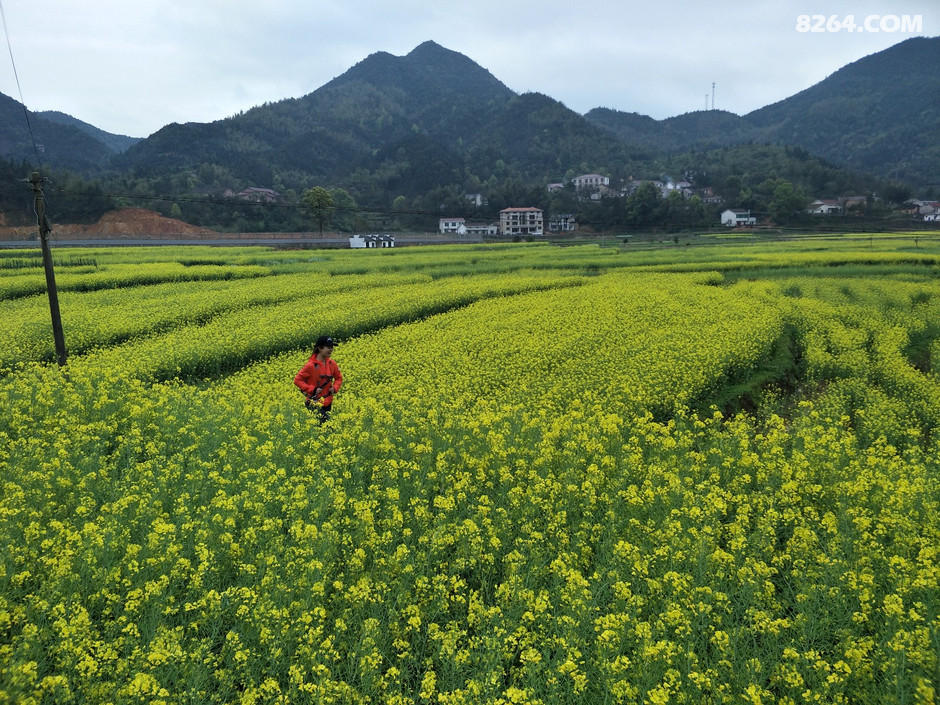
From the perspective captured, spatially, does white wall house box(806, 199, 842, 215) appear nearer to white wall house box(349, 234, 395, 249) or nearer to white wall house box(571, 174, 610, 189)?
white wall house box(571, 174, 610, 189)

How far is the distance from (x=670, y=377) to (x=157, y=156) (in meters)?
166

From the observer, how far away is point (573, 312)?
19641 millimetres

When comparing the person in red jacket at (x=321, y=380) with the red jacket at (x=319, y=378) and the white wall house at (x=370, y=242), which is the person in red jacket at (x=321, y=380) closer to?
the red jacket at (x=319, y=378)

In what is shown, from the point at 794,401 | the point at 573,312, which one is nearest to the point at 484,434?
Answer: the point at 794,401

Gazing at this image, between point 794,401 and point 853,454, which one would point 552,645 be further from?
point 794,401

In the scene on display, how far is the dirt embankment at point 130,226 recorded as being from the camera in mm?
71938

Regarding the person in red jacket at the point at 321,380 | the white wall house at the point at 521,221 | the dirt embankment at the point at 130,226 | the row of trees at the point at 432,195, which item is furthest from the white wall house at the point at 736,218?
the person in red jacket at the point at 321,380

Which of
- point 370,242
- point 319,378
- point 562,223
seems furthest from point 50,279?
point 562,223

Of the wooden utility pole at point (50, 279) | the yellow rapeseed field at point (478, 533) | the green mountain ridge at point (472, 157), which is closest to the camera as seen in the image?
the yellow rapeseed field at point (478, 533)

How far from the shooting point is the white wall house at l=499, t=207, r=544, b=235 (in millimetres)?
102562

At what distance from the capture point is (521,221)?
106 meters

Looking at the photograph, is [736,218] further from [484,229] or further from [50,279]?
[50,279]

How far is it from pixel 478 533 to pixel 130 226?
85424 millimetres

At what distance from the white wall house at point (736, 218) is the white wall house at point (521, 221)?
3091cm
